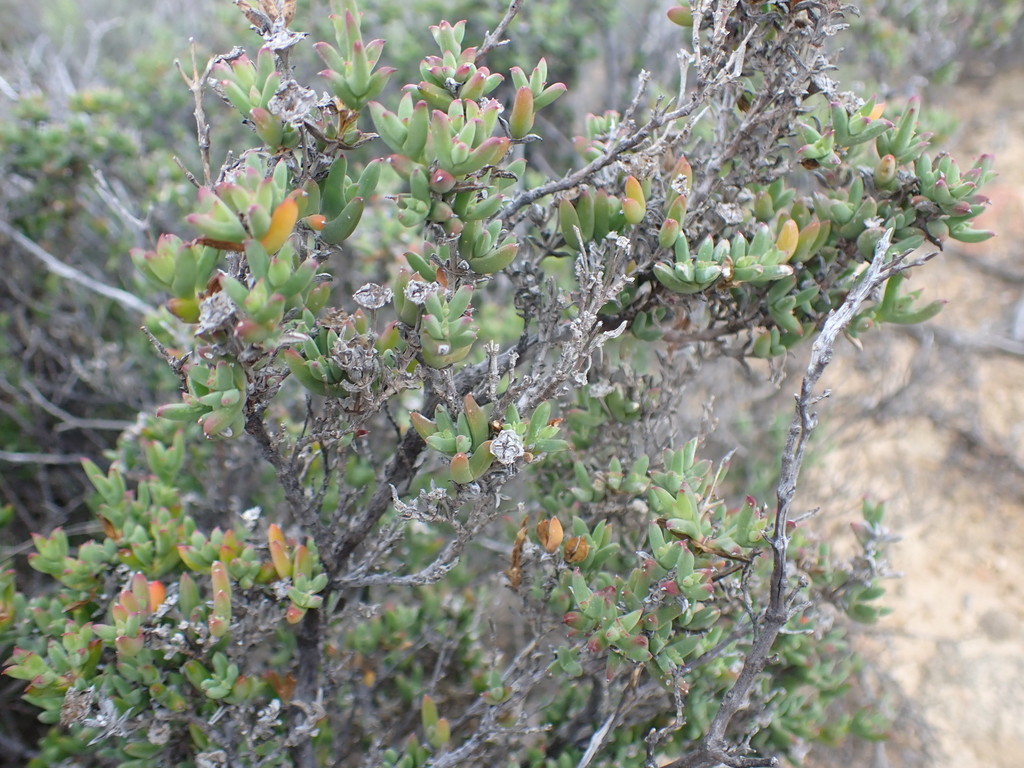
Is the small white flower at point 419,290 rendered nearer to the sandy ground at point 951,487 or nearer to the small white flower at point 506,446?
the small white flower at point 506,446

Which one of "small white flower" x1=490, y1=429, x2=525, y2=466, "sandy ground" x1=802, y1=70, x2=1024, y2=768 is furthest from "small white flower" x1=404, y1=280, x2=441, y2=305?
"sandy ground" x1=802, y1=70, x2=1024, y2=768

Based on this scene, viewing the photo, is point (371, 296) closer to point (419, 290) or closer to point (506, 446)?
point (419, 290)

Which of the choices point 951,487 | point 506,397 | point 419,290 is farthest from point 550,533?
point 951,487

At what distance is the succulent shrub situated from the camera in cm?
112

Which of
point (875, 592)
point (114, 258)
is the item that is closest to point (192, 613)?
point (875, 592)

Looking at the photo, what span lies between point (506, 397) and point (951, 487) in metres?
3.10

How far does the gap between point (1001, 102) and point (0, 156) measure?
6.24 m

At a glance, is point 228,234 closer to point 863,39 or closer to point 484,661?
point 484,661

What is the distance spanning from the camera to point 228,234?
972mm

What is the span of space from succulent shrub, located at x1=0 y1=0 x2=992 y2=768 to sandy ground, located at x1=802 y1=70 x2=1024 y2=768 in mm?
1008

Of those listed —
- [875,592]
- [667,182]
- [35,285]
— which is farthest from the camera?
[35,285]

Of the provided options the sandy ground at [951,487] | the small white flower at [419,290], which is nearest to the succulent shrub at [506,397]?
the small white flower at [419,290]

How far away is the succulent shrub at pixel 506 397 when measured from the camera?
44.1 inches

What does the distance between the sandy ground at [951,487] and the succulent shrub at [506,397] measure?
1.01 meters
